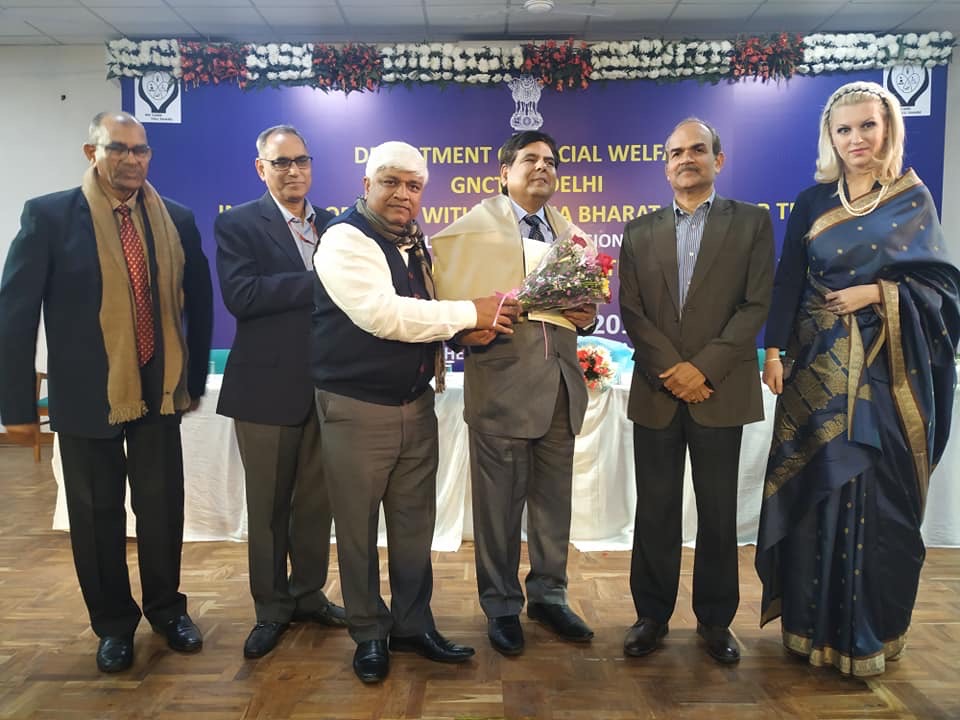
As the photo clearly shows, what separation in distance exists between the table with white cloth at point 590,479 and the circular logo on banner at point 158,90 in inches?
139

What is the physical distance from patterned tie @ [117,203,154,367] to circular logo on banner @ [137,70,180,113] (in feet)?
14.4

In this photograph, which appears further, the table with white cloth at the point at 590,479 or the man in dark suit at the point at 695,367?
the table with white cloth at the point at 590,479

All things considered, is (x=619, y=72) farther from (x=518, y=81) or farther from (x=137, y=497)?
(x=137, y=497)

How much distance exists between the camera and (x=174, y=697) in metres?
2.17

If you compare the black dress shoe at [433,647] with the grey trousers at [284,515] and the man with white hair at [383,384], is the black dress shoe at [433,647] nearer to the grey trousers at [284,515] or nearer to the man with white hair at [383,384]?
the man with white hair at [383,384]

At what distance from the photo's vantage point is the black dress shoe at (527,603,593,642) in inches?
99.8

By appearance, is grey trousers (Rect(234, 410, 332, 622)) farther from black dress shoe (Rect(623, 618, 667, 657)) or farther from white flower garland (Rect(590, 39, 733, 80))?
white flower garland (Rect(590, 39, 733, 80))

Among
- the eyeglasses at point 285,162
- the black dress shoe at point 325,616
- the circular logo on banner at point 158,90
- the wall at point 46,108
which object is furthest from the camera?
the wall at point 46,108

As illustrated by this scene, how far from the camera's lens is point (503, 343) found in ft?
7.86

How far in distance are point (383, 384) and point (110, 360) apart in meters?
0.87

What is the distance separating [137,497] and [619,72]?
517 centimetres

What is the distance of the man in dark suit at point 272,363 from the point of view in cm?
244

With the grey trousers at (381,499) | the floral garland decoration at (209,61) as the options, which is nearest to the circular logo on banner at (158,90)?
the floral garland decoration at (209,61)

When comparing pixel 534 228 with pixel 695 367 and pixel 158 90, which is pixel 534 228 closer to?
pixel 695 367
